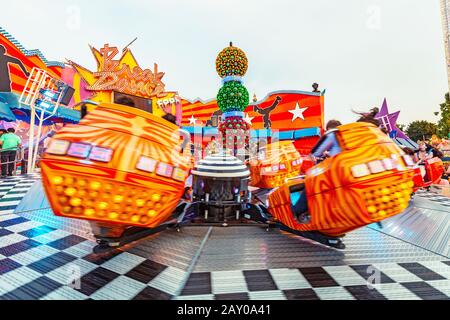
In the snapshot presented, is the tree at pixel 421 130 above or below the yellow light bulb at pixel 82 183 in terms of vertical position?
above

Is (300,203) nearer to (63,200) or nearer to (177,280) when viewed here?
(177,280)

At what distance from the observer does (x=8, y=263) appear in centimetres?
164

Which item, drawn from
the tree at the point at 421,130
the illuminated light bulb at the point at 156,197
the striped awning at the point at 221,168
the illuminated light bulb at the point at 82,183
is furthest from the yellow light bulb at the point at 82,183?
the tree at the point at 421,130

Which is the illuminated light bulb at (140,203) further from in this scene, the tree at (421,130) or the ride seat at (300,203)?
the tree at (421,130)

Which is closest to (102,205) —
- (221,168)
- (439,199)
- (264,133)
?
(221,168)

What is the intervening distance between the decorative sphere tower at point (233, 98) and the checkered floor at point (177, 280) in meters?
3.68

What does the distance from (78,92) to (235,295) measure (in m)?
14.3

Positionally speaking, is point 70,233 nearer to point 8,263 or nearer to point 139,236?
point 8,263

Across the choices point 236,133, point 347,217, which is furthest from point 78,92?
point 347,217

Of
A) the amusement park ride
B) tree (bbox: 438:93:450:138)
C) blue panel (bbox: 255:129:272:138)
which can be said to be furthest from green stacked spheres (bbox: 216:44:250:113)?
tree (bbox: 438:93:450:138)

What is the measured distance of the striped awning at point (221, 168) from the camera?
261cm

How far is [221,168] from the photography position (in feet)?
8.59

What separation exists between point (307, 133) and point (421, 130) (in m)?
28.8

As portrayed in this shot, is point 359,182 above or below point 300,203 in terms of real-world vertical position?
above
